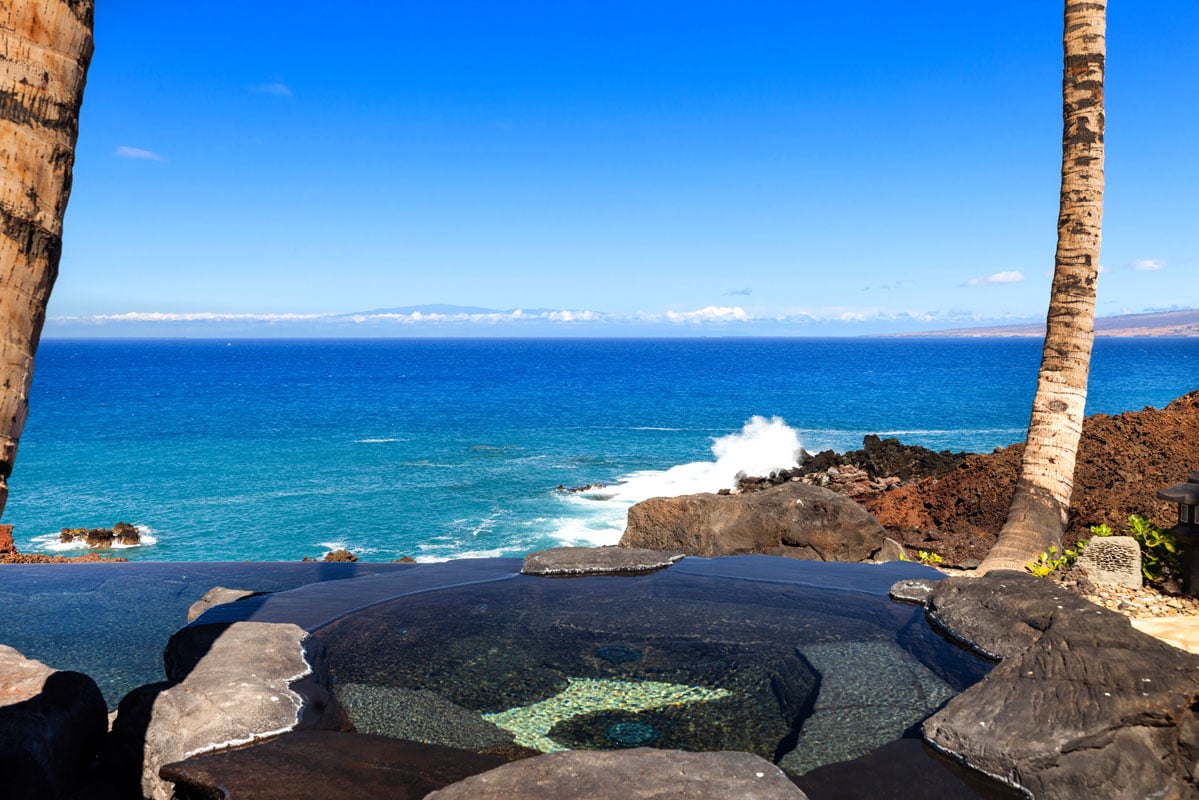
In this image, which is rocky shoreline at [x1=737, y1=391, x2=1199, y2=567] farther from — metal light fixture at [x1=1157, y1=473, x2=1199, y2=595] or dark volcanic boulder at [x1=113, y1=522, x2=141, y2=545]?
dark volcanic boulder at [x1=113, y1=522, x2=141, y2=545]

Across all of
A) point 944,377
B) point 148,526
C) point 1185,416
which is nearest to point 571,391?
point 944,377

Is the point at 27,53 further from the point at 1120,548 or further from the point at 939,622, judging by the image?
the point at 1120,548

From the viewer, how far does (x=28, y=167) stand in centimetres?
322

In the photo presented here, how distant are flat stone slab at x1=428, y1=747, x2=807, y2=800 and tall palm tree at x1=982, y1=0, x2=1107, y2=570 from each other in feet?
20.5

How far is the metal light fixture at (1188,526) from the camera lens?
834cm

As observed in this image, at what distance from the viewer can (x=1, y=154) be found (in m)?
3.16

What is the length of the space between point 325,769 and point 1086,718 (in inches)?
166

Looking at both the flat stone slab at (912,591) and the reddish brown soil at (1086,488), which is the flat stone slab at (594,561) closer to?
the flat stone slab at (912,591)

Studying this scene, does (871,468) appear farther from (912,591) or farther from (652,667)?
(652,667)

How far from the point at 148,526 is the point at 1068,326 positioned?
75.0 ft

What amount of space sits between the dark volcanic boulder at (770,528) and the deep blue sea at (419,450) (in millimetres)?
8735

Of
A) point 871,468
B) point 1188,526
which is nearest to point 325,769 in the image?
point 1188,526

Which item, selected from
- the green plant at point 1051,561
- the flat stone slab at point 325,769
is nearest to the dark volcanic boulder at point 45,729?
the flat stone slab at point 325,769

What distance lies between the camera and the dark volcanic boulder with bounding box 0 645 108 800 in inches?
178
